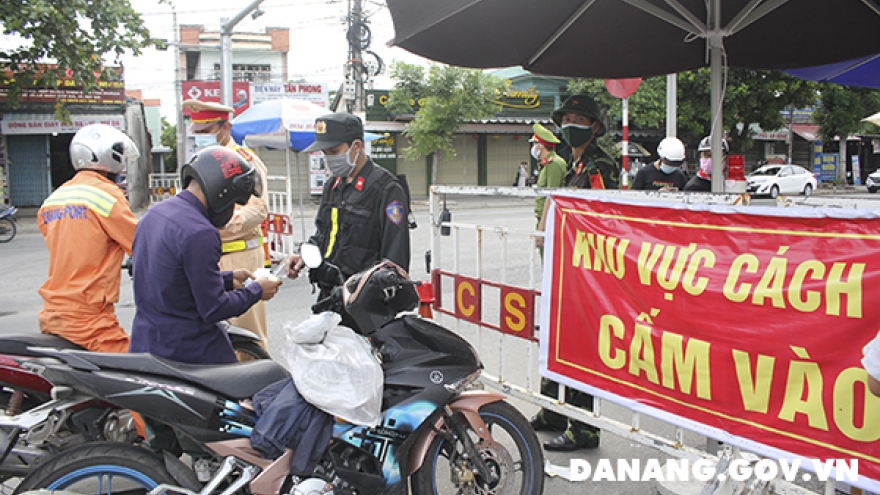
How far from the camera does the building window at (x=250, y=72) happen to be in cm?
3909

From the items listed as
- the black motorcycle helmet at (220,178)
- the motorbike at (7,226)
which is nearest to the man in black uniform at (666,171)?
the black motorcycle helmet at (220,178)

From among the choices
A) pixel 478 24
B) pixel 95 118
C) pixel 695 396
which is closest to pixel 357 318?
pixel 695 396

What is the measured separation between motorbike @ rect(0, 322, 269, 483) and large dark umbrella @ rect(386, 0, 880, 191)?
2.80m

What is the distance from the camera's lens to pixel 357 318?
2920 millimetres

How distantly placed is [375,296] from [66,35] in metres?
10.2

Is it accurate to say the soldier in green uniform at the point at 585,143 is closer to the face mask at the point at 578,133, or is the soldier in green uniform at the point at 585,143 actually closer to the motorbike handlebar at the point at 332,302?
the face mask at the point at 578,133

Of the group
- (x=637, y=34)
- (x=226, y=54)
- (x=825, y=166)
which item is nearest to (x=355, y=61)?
(x=226, y=54)

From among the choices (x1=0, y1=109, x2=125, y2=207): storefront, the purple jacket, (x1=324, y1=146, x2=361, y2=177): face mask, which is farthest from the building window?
the purple jacket

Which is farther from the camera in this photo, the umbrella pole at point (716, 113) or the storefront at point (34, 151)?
the storefront at point (34, 151)

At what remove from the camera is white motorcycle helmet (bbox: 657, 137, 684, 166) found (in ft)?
21.1

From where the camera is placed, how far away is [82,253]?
3314 mm

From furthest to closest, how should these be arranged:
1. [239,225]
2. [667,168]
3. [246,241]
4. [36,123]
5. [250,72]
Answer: [250,72]
[36,123]
[667,168]
[246,241]
[239,225]

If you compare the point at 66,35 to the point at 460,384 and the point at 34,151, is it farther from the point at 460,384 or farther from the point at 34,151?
the point at 34,151

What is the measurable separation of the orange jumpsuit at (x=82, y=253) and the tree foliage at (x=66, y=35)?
835 centimetres
